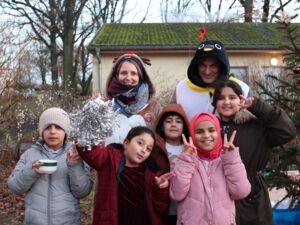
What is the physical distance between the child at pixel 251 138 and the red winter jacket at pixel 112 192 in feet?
2.03

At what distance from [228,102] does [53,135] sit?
1.41 metres

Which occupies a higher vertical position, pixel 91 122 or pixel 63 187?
pixel 91 122

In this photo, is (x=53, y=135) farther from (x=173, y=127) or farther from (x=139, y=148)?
(x=173, y=127)

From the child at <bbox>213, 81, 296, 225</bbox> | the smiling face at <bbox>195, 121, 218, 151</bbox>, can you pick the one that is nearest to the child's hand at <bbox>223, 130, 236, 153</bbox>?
the smiling face at <bbox>195, 121, 218, 151</bbox>

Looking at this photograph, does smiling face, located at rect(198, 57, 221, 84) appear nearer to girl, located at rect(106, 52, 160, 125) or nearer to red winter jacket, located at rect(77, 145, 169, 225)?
girl, located at rect(106, 52, 160, 125)

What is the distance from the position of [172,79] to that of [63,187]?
13765 mm

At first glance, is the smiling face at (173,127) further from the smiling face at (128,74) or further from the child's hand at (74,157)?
the child's hand at (74,157)

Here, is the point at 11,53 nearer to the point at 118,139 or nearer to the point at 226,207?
the point at 118,139

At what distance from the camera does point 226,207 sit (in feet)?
9.54

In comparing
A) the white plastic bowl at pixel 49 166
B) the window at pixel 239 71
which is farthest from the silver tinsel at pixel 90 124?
the window at pixel 239 71

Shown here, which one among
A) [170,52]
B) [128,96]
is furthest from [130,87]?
[170,52]

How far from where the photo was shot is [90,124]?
2.72 m

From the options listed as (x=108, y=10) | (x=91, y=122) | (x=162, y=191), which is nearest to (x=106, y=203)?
(x=162, y=191)

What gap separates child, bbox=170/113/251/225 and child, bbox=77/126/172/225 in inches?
4.9
